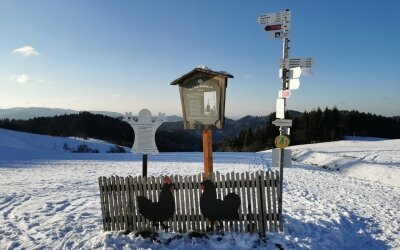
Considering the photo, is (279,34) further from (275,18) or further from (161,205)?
(161,205)

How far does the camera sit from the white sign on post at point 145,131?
30.2ft

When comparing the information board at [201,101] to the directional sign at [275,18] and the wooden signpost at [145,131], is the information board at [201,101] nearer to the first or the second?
the wooden signpost at [145,131]

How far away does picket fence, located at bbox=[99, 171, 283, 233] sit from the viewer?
8.49m

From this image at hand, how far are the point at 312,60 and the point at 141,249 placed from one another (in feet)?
22.0

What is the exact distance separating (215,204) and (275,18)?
18.2 ft

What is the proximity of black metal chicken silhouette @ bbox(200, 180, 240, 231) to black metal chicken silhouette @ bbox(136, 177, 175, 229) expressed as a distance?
30.7 inches

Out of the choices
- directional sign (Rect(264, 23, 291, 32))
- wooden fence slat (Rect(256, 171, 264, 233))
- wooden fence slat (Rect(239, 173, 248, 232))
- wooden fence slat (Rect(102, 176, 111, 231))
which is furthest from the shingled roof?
wooden fence slat (Rect(102, 176, 111, 231))

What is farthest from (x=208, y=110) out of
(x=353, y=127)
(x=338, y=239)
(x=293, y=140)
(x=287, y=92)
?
(x=353, y=127)

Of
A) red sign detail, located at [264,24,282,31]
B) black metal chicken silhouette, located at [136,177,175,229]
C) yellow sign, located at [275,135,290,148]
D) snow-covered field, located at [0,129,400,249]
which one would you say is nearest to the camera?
snow-covered field, located at [0,129,400,249]

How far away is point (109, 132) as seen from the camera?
447 feet

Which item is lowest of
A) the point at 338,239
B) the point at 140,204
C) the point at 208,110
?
the point at 338,239

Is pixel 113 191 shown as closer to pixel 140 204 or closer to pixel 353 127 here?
pixel 140 204

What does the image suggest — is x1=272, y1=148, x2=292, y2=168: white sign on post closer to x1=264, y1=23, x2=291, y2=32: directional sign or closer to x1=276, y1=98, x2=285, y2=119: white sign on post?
x1=276, y1=98, x2=285, y2=119: white sign on post

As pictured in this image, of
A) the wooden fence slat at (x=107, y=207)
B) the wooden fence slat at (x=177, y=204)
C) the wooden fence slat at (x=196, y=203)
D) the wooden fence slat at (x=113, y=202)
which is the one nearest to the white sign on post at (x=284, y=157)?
the wooden fence slat at (x=196, y=203)
